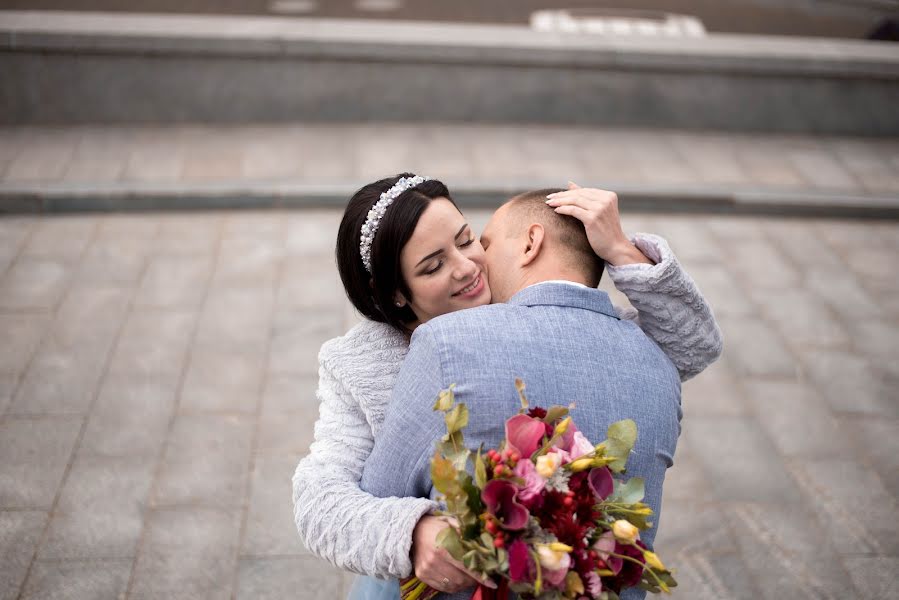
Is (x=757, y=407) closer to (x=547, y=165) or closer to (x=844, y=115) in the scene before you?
(x=547, y=165)

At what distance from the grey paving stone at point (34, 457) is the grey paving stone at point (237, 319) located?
93cm

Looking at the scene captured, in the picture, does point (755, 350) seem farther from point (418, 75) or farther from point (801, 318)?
point (418, 75)

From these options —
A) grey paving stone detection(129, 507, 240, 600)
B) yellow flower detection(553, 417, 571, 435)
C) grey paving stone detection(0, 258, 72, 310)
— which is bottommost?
grey paving stone detection(129, 507, 240, 600)

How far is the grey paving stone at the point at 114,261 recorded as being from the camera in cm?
525

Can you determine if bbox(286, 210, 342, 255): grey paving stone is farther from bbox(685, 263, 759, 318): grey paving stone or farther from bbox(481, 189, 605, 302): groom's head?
bbox(481, 189, 605, 302): groom's head

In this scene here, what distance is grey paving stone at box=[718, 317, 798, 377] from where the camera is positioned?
4840mm

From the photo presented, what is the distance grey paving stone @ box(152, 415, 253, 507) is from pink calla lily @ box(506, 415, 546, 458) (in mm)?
2670

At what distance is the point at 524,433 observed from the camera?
1.48 m

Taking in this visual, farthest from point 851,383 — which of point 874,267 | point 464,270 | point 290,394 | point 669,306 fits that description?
point 464,270

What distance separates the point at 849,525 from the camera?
153 inches

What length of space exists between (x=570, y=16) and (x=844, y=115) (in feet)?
9.85

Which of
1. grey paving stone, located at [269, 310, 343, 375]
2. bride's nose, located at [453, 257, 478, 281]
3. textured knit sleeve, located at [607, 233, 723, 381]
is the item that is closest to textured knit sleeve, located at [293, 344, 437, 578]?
bride's nose, located at [453, 257, 478, 281]

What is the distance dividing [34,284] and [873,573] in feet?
16.6

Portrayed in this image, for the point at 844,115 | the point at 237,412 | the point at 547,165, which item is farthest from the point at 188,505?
the point at 844,115
